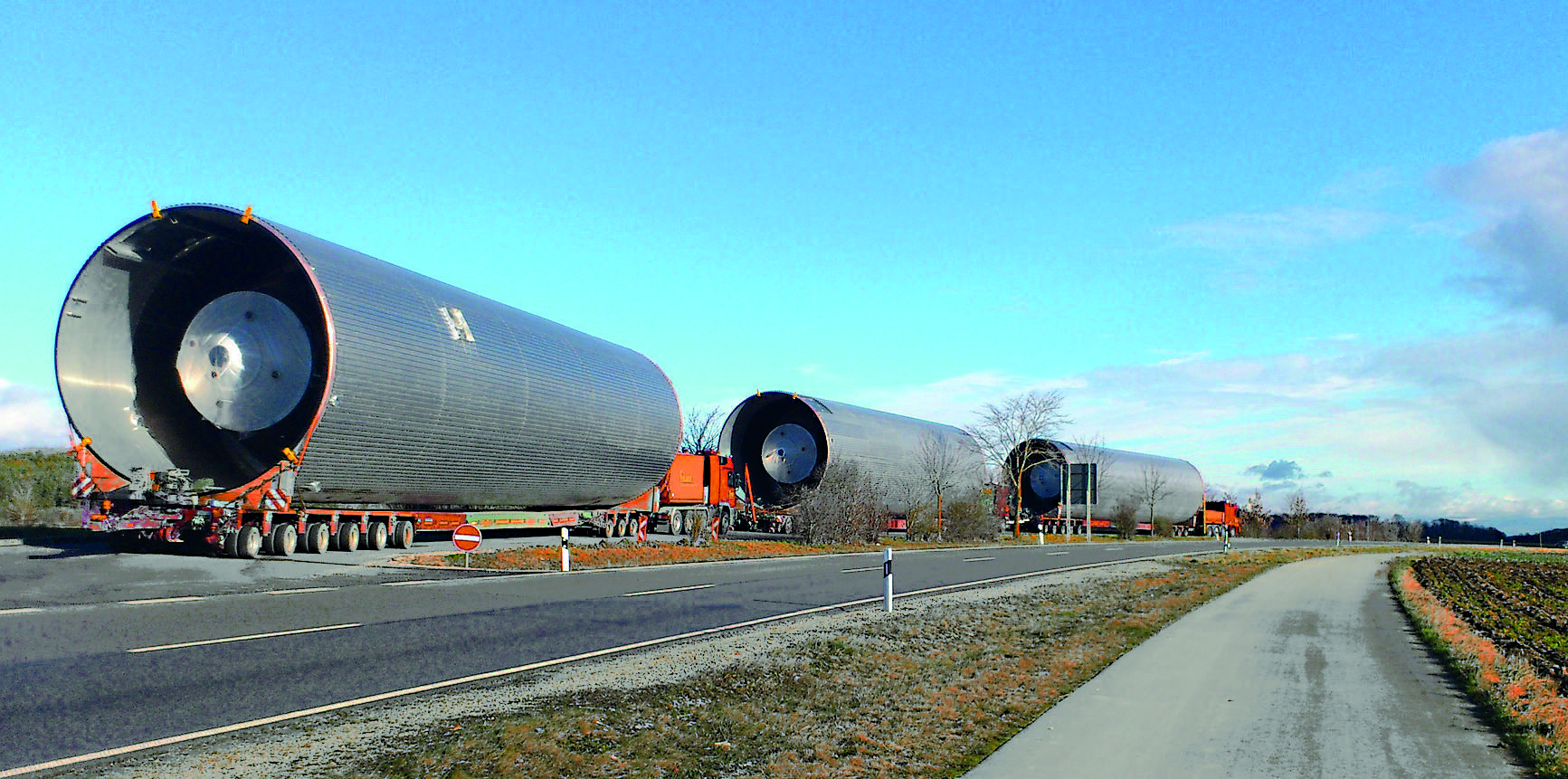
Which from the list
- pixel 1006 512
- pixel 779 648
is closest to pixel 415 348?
pixel 779 648

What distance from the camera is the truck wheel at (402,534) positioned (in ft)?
80.7

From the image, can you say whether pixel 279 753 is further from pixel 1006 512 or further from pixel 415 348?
pixel 1006 512

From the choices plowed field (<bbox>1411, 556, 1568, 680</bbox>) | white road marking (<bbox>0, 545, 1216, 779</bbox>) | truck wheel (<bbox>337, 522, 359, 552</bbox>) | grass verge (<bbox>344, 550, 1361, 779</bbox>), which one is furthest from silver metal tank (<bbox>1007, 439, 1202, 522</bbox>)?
grass verge (<bbox>344, 550, 1361, 779</bbox>)

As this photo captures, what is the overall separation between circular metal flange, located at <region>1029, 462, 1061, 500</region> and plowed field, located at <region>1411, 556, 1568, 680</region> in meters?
22.7

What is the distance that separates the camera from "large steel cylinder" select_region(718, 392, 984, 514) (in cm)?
4097

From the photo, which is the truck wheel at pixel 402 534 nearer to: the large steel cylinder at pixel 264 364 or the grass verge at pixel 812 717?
the large steel cylinder at pixel 264 364

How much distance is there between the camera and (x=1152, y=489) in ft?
214

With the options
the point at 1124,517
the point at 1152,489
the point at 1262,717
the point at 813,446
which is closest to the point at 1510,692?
the point at 1262,717

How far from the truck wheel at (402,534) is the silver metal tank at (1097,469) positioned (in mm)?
38103

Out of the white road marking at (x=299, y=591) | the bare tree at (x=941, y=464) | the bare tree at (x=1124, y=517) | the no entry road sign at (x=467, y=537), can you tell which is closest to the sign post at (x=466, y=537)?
the no entry road sign at (x=467, y=537)

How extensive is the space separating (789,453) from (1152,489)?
33.0 m

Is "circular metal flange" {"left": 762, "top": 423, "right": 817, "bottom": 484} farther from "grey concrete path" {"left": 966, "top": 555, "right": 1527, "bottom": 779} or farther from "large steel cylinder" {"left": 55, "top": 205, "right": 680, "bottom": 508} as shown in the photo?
"grey concrete path" {"left": 966, "top": 555, "right": 1527, "bottom": 779}

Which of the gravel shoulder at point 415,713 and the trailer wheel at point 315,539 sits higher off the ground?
the trailer wheel at point 315,539

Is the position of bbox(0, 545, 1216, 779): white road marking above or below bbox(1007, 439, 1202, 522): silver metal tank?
below
